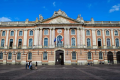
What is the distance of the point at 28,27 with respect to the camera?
3991cm

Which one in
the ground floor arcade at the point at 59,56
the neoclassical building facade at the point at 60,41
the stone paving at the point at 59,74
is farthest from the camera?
the neoclassical building facade at the point at 60,41

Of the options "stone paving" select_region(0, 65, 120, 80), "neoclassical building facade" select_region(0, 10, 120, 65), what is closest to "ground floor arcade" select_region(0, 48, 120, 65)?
"neoclassical building facade" select_region(0, 10, 120, 65)

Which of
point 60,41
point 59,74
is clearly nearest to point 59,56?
point 60,41

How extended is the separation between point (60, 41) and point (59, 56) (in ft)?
16.5

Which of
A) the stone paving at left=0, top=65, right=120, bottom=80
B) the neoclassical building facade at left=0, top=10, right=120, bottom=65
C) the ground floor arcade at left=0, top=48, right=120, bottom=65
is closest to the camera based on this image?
the stone paving at left=0, top=65, right=120, bottom=80

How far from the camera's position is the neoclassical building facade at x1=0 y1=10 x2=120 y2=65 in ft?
120

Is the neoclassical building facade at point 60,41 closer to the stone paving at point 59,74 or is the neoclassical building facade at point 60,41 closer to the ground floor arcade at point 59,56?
the ground floor arcade at point 59,56

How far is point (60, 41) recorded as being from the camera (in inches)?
1479

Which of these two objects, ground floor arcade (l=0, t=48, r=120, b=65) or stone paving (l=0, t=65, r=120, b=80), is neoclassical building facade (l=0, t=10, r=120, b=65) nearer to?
ground floor arcade (l=0, t=48, r=120, b=65)

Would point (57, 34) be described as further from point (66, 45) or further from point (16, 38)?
point (16, 38)

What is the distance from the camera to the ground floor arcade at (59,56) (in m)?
36.2

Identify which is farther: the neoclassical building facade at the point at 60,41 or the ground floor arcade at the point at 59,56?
the neoclassical building facade at the point at 60,41

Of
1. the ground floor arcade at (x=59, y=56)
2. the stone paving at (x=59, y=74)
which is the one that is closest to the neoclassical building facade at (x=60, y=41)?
the ground floor arcade at (x=59, y=56)

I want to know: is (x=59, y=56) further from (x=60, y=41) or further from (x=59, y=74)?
(x=59, y=74)
